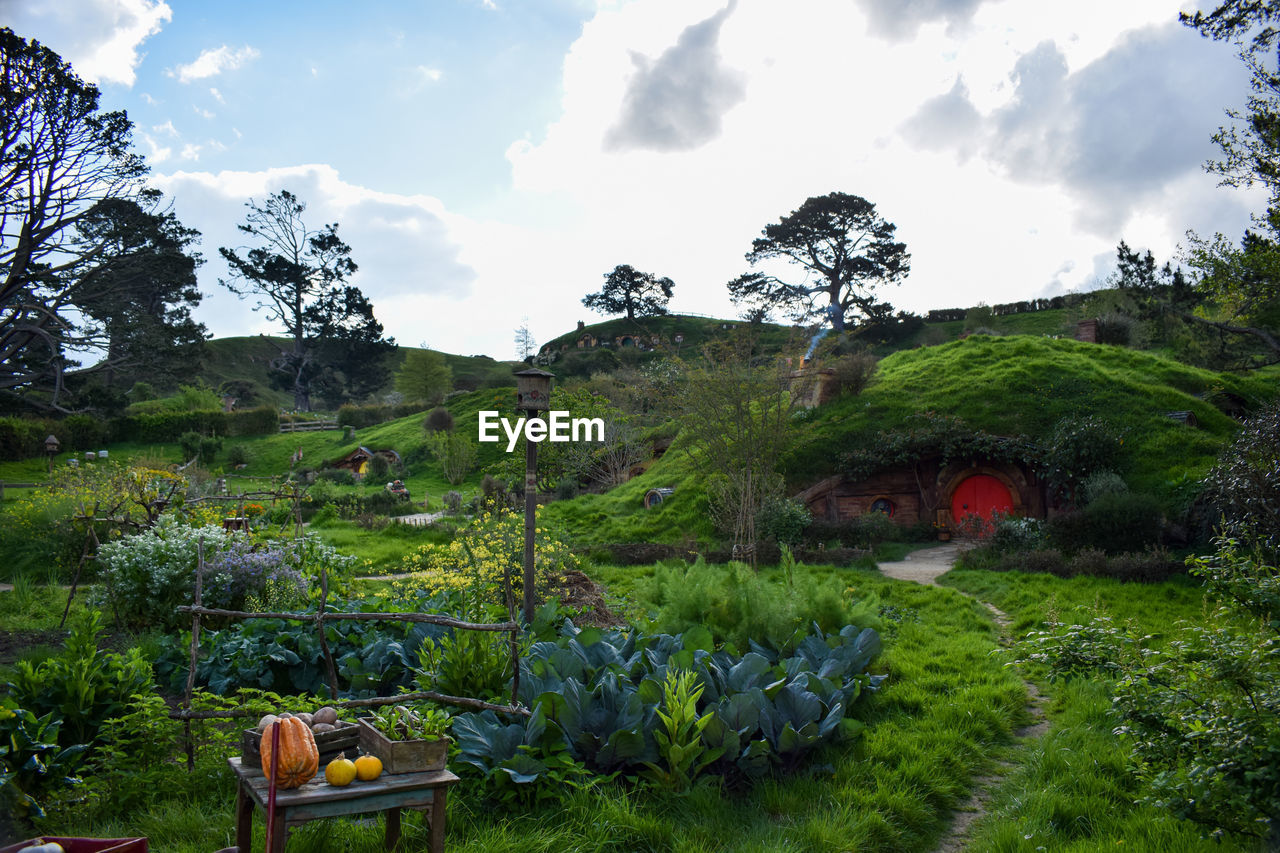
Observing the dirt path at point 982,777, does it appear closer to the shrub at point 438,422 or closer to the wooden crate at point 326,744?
the wooden crate at point 326,744

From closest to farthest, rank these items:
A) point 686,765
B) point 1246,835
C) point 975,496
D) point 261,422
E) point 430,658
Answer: point 1246,835, point 686,765, point 430,658, point 975,496, point 261,422

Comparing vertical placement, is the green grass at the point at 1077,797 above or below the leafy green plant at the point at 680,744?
below

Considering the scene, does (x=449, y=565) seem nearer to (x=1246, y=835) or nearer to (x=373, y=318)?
(x=1246, y=835)

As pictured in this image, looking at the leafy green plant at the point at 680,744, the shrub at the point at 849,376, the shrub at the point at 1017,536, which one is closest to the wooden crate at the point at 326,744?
the leafy green plant at the point at 680,744

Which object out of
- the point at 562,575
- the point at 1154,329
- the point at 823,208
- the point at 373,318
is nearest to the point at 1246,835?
the point at 562,575

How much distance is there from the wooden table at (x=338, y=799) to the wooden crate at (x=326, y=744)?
0.05m

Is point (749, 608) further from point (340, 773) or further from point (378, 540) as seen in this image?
point (378, 540)

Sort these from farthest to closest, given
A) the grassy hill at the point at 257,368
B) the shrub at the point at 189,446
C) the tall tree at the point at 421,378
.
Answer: the grassy hill at the point at 257,368, the tall tree at the point at 421,378, the shrub at the point at 189,446

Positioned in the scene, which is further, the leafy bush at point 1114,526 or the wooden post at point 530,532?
the leafy bush at point 1114,526

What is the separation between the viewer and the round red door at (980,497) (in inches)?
683

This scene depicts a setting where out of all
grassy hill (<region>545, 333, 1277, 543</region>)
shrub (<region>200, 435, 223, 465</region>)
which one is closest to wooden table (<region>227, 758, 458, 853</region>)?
grassy hill (<region>545, 333, 1277, 543</region>)

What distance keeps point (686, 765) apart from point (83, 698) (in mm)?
3629

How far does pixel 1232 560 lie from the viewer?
3.84m

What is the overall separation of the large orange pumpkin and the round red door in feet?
55.2
